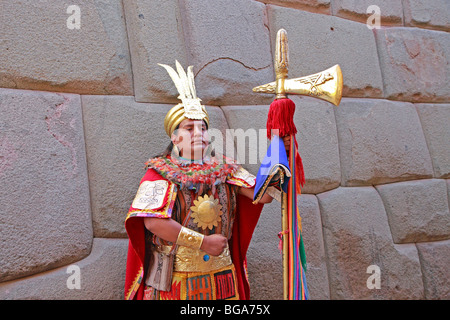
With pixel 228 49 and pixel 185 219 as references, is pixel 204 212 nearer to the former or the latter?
pixel 185 219

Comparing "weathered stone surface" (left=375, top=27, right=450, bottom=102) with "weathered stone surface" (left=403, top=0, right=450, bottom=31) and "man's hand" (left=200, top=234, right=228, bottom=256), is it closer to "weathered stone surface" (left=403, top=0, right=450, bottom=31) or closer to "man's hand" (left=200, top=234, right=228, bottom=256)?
"weathered stone surface" (left=403, top=0, right=450, bottom=31)

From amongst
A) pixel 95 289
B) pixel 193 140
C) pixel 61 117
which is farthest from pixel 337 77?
pixel 95 289

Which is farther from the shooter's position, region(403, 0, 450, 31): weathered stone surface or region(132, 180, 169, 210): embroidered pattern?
region(403, 0, 450, 31): weathered stone surface

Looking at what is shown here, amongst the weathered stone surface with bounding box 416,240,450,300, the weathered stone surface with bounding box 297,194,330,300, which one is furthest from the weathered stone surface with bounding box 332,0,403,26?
the weathered stone surface with bounding box 416,240,450,300

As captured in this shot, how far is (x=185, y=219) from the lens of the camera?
6.40 feet

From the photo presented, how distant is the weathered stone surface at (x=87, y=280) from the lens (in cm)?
195

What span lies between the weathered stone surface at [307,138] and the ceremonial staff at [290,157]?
0.66 meters

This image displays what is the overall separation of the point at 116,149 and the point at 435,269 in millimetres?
2224

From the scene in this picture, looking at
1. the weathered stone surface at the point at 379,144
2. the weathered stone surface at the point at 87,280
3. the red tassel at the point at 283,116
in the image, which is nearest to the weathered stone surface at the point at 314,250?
the weathered stone surface at the point at 379,144

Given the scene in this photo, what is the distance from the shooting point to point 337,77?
5.80 feet

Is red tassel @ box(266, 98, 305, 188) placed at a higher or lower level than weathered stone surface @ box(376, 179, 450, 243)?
higher

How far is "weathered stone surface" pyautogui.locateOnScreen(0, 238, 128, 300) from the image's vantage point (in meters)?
1.95

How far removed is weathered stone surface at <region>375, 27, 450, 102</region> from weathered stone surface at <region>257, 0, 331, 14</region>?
45 centimetres

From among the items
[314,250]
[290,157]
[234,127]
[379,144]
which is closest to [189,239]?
[290,157]
